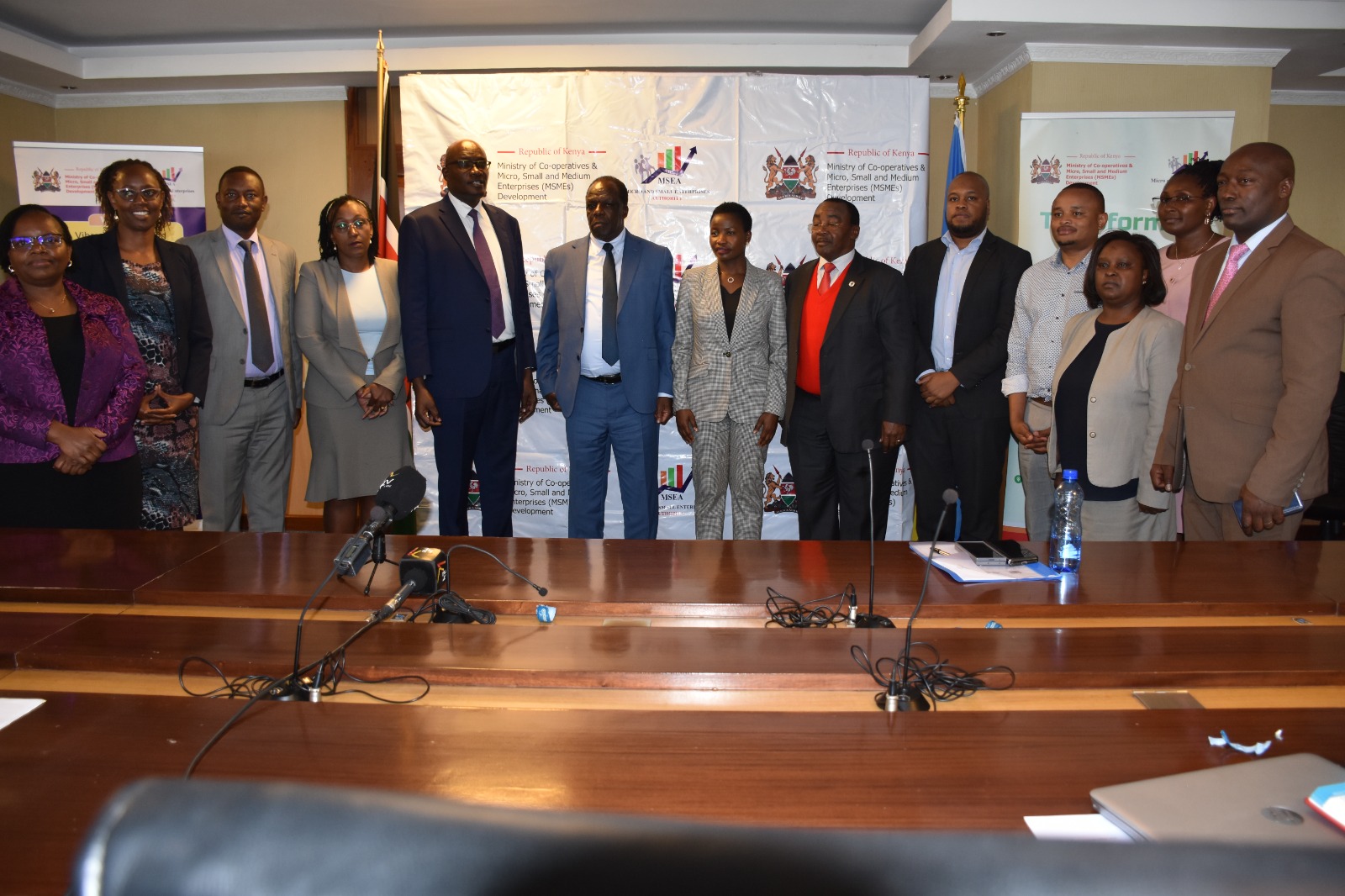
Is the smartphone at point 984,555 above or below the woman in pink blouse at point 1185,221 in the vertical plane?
below

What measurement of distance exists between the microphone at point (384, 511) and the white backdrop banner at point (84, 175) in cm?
366

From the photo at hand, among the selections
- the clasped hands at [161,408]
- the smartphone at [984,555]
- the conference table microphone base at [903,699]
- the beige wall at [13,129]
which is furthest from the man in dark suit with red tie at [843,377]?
the beige wall at [13,129]

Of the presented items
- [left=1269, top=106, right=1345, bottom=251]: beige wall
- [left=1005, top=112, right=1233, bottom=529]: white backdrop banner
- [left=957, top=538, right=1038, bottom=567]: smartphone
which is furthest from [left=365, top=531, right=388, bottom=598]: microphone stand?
[left=1269, top=106, right=1345, bottom=251]: beige wall

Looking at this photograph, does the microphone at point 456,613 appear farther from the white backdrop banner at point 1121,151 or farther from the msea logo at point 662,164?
the white backdrop banner at point 1121,151

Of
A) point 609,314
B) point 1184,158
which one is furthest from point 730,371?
point 1184,158

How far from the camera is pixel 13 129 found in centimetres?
569

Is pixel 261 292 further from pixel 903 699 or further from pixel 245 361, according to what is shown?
pixel 903 699

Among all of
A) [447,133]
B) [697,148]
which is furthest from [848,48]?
[447,133]

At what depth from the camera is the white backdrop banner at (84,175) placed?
4609 millimetres

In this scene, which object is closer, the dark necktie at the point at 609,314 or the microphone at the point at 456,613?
the microphone at the point at 456,613

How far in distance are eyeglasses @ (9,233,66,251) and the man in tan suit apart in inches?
144

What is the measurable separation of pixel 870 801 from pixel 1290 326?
2.30 metres

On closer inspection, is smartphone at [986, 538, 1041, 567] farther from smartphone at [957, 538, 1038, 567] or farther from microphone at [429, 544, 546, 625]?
microphone at [429, 544, 546, 625]

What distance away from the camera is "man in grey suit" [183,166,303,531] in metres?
3.67
